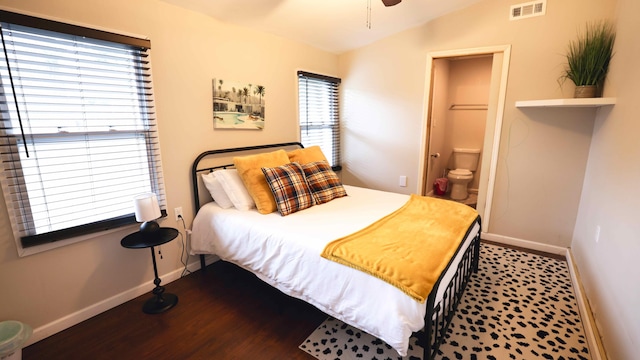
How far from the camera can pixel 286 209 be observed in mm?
2314

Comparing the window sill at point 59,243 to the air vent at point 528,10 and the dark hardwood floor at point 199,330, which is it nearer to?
the dark hardwood floor at point 199,330

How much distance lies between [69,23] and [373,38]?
9.76 ft

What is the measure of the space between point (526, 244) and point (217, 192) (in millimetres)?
3270

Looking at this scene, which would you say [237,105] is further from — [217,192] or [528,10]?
[528,10]

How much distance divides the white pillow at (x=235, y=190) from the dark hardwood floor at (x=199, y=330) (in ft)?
2.33

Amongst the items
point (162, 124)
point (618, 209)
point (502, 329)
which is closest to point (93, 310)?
point (162, 124)

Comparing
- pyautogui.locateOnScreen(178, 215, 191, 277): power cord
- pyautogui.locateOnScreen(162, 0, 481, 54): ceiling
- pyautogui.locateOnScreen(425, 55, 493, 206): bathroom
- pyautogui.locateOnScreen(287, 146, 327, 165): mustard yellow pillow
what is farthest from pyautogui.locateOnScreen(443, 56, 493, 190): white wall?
pyautogui.locateOnScreen(178, 215, 191, 277): power cord

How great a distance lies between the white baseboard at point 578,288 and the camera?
1.69m

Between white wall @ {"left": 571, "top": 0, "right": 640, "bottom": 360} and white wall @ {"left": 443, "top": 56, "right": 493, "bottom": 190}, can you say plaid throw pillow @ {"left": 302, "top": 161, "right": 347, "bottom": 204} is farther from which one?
white wall @ {"left": 443, "top": 56, "right": 493, "bottom": 190}

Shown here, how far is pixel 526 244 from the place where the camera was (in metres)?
3.14

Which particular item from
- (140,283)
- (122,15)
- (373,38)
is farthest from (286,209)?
(373,38)

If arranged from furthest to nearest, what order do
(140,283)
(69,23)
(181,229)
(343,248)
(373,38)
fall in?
1. (373,38)
2. (181,229)
3. (140,283)
4. (69,23)
5. (343,248)

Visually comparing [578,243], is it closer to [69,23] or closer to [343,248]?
[343,248]

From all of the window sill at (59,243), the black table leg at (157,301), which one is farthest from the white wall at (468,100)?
the window sill at (59,243)
